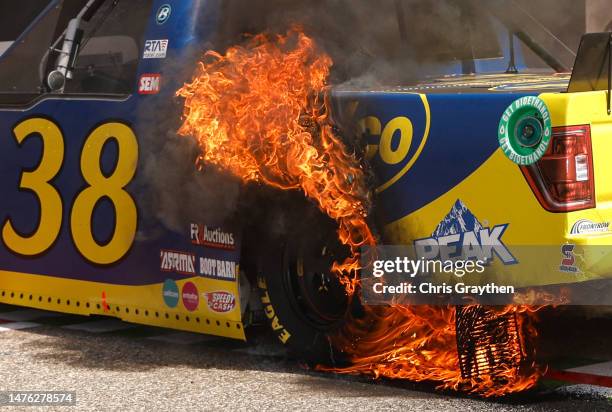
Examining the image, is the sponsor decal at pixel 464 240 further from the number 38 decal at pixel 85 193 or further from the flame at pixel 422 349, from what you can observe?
the number 38 decal at pixel 85 193

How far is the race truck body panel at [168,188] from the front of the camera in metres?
4.72

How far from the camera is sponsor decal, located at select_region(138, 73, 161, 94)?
19.9ft

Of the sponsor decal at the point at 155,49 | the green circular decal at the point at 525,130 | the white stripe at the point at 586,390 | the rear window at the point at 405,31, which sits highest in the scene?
the rear window at the point at 405,31

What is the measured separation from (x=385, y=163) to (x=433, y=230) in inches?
14.7

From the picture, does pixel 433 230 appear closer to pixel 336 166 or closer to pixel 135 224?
pixel 336 166

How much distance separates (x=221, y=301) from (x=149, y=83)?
1204 mm

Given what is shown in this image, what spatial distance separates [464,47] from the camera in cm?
661

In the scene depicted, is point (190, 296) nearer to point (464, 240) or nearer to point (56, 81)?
point (56, 81)

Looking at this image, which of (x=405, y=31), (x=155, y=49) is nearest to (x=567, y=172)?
(x=405, y=31)

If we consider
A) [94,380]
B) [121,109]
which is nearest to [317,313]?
[94,380]

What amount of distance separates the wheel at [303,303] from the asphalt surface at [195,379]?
0.14m

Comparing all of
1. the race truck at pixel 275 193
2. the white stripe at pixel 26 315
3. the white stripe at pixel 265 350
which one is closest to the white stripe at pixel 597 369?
the race truck at pixel 275 193

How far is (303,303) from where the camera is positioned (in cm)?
574

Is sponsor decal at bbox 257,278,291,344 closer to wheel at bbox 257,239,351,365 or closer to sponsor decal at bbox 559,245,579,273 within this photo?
wheel at bbox 257,239,351,365
